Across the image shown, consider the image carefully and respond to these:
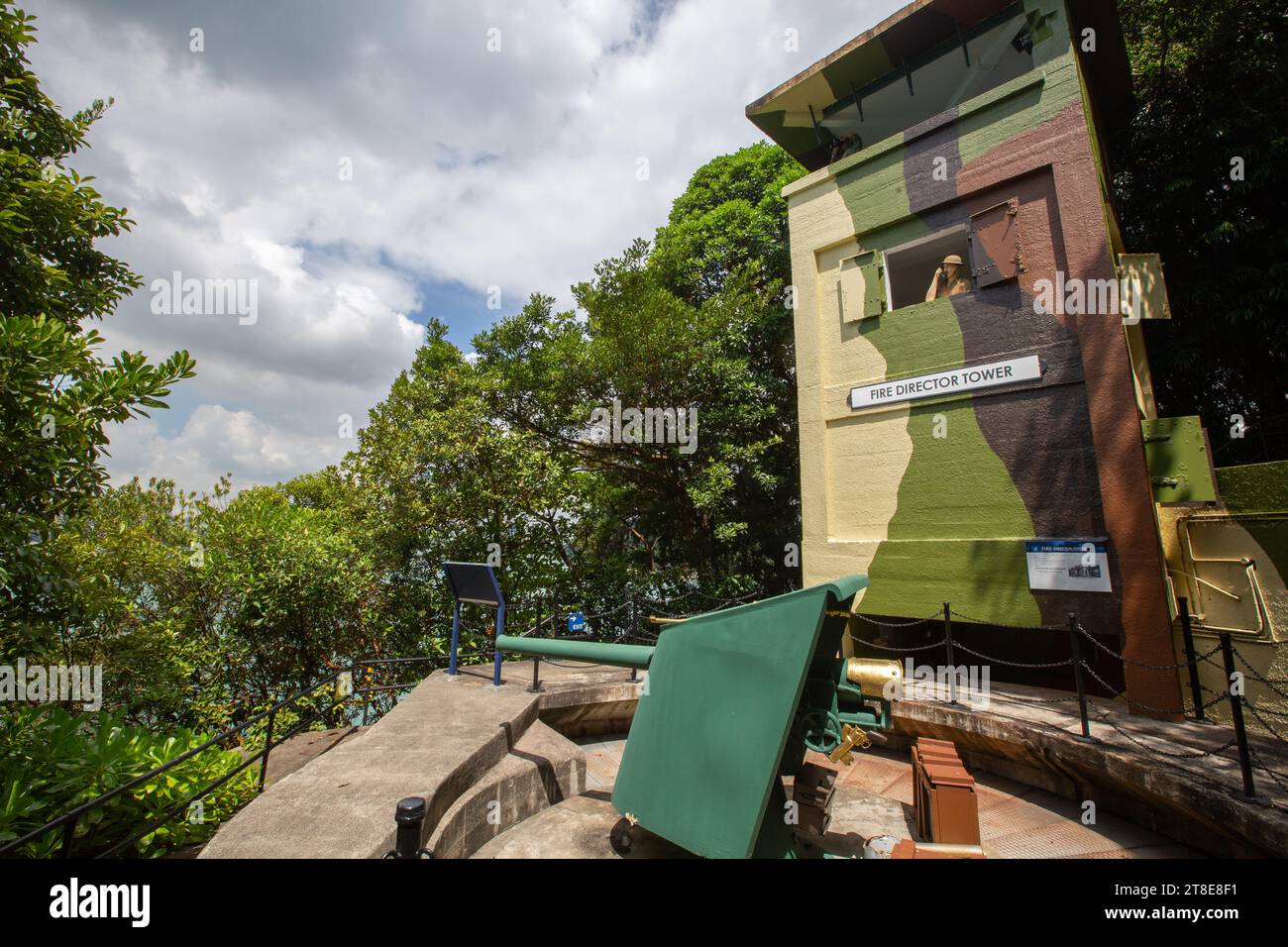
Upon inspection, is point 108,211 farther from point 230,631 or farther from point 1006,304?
point 1006,304

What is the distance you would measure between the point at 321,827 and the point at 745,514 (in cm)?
1160

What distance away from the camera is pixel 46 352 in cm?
410

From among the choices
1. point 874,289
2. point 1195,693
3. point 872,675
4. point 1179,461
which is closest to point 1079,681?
point 1195,693

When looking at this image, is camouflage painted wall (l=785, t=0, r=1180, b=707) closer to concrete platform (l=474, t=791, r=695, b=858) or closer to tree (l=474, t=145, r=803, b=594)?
tree (l=474, t=145, r=803, b=594)

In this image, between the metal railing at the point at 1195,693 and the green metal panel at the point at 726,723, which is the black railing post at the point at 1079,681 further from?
the green metal panel at the point at 726,723

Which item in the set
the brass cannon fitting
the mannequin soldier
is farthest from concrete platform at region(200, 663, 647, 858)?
the mannequin soldier

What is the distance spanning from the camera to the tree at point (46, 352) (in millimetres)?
4117

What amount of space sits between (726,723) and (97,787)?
15.9 feet

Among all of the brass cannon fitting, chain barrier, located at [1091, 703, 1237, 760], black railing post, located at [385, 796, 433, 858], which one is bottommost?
chain barrier, located at [1091, 703, 1237, 760]

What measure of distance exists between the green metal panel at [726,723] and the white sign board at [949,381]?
5821mm

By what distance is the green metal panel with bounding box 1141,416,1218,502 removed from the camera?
659 cm

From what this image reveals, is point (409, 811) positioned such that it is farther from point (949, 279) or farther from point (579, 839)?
point (949, 279)

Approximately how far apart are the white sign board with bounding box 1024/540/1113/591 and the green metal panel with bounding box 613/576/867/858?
5046mm

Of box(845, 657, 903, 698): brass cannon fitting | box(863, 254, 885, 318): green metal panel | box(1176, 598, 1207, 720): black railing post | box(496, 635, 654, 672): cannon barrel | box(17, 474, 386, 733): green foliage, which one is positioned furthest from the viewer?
box(863, 254, 885, 318): green metal panel
